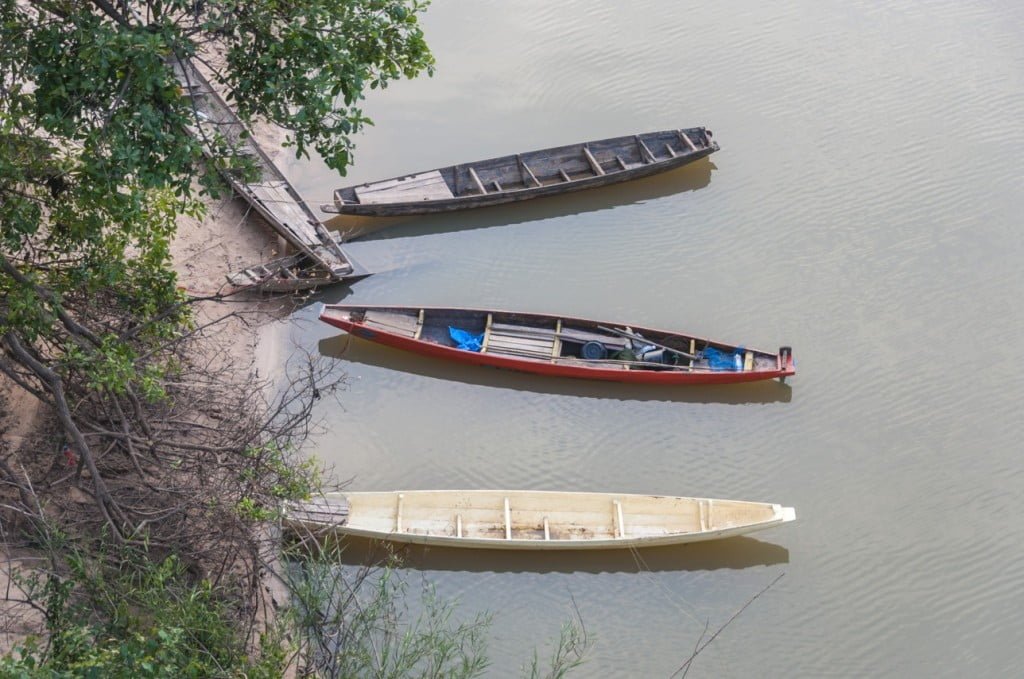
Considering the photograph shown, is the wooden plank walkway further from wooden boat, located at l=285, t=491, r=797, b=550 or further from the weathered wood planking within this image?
wooden boat, located at l=285, t=491, r=797, b=550

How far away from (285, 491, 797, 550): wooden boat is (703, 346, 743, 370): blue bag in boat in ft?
7.45

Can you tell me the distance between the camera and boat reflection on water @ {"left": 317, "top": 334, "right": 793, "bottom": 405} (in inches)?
557

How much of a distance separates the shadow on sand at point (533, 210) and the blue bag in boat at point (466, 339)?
2.30 m

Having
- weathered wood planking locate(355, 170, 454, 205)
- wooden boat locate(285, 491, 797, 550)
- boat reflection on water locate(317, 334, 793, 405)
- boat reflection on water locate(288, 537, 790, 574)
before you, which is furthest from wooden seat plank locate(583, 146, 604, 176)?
boat reflection on water locate(288, 537, 790, 574)

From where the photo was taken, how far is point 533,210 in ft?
54.4

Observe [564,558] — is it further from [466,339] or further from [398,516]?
[466,339]

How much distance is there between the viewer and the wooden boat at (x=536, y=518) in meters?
12.0

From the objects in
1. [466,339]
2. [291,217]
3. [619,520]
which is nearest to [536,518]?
[619,520]

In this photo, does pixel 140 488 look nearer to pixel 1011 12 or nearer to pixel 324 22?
pixel 324 22

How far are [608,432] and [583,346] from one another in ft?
4.06

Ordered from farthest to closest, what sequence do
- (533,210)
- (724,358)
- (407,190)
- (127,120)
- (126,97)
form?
(533,210)
(407,190)
(724,358)
(126,97)
(127,120)

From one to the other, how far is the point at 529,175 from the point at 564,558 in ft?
21.9

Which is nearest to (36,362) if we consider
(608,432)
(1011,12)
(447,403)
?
(447,403)

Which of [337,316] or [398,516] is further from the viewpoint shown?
[337,316]
